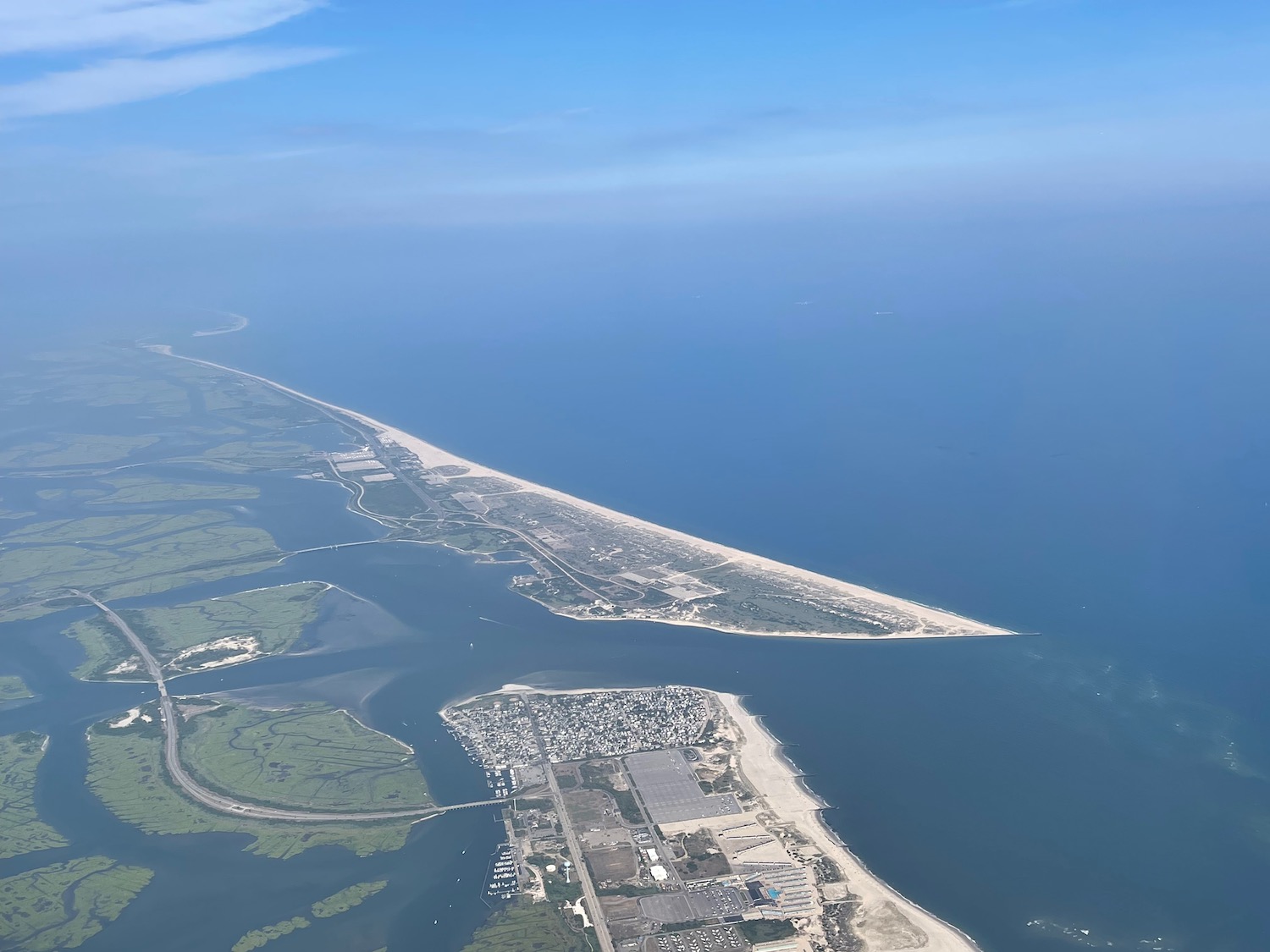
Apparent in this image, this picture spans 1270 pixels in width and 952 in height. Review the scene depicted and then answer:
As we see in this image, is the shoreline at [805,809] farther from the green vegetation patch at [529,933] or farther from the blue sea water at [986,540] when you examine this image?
the green vegetation patch at [529,933]

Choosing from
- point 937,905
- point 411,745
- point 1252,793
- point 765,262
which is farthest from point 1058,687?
point 765,262

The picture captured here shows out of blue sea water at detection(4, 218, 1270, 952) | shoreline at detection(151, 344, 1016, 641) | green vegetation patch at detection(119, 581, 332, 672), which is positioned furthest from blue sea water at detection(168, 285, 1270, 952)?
green vegetation patch at detection(119, 581, 332, 672)

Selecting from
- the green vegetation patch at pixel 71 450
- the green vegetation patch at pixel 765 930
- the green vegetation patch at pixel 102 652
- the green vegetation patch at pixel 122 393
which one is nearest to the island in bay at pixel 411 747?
the green vegetation patch at pixel 765 930

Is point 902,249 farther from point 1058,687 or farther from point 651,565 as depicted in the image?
point 1058,687

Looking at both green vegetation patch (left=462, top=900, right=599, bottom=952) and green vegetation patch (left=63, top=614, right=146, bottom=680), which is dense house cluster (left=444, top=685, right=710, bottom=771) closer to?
green vegetation patch (left=462, top=900, right=599, bottom=952)

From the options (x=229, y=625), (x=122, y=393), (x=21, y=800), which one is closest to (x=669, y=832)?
(x=21, y=800)
